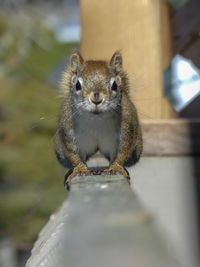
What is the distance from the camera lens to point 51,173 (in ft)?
21.9

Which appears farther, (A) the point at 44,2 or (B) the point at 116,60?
(A) the point at 44,2

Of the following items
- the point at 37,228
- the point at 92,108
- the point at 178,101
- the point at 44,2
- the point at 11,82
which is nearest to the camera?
the point at 92,108

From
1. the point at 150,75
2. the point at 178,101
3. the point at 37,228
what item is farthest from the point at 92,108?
the point at 37,228

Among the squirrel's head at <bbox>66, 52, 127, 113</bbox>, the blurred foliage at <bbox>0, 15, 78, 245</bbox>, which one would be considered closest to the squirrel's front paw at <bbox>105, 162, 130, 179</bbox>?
the squirrel's head at <bbox>66, 52, 127, 113</bbox>

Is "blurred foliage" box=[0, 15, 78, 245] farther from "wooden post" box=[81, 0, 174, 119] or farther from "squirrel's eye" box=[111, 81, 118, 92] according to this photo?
"squirrel's eye" box=[111, 81, 118, 92]

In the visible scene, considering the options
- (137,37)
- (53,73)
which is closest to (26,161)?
(53,73)

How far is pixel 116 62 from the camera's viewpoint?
1965 mm

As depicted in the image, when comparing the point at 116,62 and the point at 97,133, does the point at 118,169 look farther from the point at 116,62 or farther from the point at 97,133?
the point at 116,62

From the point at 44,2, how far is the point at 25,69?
3479mm

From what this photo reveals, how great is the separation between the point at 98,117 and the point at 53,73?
2136 mm

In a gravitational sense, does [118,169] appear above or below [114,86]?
below

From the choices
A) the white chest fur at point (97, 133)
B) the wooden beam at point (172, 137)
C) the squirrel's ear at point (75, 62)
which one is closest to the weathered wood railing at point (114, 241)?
the white chest fur at point (97, 133)

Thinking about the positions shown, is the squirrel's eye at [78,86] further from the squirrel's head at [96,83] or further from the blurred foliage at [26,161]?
the blurred foliage at [26,161]

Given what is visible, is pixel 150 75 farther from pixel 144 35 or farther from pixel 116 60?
pixel 116 60
